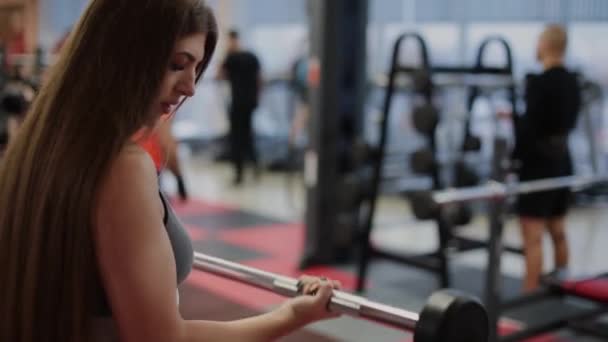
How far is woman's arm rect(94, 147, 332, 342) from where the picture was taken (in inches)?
43.6

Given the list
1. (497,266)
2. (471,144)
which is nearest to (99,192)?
(497,266)

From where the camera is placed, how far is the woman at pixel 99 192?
1.12 meters

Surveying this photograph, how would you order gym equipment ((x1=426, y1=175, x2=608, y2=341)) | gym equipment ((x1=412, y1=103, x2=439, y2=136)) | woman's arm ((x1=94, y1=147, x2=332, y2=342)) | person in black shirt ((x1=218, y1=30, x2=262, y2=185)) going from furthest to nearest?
person in black shirt ((x1=218, y1=30, x2=262, y2=185)) → gym equipment ((x1=412, y1=103, x2=439, y2=136)) → gym equipment ((x1=426, y1=175, x2=608, y2=341)) → woman's arm ((x1=94, y1=147, x2=332, y2=342))

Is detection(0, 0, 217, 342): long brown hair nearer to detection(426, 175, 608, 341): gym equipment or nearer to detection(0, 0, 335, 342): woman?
detection(0, 0, 335, 342): woman

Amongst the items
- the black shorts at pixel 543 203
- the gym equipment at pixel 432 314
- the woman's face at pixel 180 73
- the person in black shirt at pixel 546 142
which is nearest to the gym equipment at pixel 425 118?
the person in black shirt at pixel 546 142

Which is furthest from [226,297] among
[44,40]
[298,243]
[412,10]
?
[44,40]

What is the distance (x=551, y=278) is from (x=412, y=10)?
5435mm

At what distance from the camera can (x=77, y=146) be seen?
3.72ft

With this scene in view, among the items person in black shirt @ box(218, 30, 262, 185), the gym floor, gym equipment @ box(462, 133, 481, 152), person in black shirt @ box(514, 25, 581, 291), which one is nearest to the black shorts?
person in black shirt @ box(514, 25, 581, 291)

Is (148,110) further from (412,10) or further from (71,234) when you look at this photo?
(412,10)

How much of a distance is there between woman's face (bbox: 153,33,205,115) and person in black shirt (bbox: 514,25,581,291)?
3.40 metres

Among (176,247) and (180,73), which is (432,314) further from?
(180,73)

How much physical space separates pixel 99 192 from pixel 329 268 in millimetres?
4086

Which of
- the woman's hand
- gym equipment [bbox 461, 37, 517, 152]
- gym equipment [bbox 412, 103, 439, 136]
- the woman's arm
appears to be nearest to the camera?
the woman's arm
